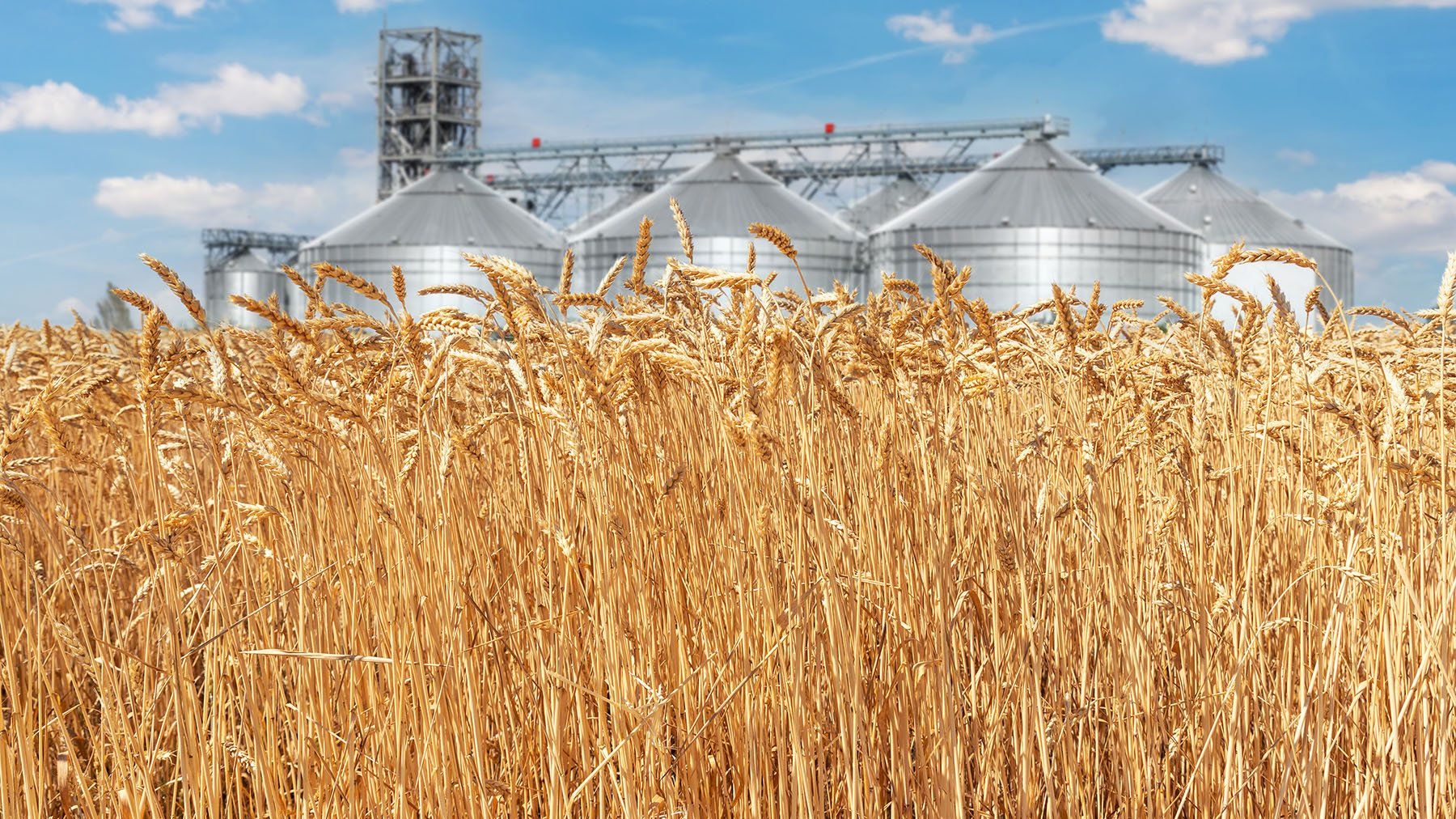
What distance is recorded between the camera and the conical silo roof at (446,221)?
34.0 meters

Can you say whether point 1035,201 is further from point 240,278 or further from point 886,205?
point 240,278

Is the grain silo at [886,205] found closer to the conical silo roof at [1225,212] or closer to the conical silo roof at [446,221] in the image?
the conical silo roof at [1225,212]

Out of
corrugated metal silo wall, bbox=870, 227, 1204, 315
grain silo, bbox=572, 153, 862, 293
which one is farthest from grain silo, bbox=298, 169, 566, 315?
corrugated metal silo wall, bbox=870, 227, 1204, 315

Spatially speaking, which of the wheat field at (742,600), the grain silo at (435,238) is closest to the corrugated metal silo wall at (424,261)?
the grain silo at (435,238)

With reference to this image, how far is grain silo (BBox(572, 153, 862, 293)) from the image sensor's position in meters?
30.0

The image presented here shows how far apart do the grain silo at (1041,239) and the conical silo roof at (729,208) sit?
221 cm

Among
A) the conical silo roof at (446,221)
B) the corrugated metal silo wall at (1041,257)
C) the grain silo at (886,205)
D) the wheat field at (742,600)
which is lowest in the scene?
the wheat field at (742,600)

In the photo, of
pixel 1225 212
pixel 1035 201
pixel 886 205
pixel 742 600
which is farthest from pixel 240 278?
pixel 742 600

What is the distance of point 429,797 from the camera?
5.67 feet

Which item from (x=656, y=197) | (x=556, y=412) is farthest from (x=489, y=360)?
(x=656, y=197)

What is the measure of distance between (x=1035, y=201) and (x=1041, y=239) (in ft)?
4.46

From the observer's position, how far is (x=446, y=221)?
34406mm

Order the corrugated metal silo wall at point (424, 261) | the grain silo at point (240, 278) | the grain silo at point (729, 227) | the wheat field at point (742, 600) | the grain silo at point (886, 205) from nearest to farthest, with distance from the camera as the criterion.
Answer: the wheat field at point (742, 600) < the grain silo at point (729, 227) < the corrugated metal silo wall at point (424, 261) < the grain silo at point (886, 205) < the grain silo at point (240, 278)

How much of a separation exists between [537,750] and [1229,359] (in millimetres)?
1551
